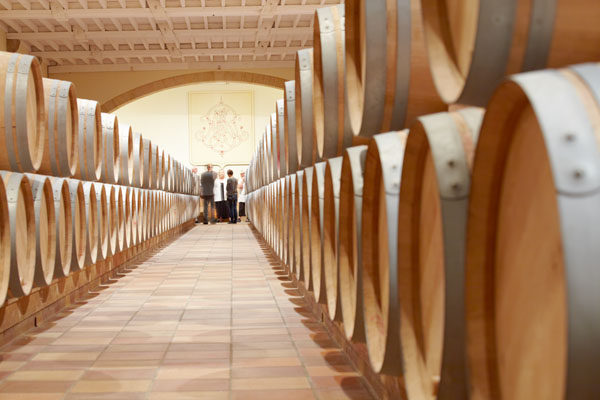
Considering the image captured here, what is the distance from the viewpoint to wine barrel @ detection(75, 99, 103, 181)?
4.80 metres

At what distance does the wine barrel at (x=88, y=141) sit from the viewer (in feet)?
15.8

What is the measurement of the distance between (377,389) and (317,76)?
1449mm

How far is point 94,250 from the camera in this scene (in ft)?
15.7

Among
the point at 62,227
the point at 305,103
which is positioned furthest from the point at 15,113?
the point at 305,103

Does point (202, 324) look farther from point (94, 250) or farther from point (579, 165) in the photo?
point (579, 165)

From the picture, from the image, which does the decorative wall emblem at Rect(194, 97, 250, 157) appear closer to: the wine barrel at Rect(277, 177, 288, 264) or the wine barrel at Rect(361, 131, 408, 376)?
the wine barrel at Rect(277, 177, 288, 264)

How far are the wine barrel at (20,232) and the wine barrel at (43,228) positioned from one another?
0.04 metres

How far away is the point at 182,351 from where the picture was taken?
2.97 m

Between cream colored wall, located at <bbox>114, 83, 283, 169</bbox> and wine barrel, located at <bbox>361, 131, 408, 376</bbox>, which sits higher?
cream colored wall, located at <bbox>114, 83, 283, 169</bbox>

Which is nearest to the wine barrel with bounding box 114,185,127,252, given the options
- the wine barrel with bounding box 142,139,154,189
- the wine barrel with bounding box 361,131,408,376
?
the wine barrel with bounding box 142,139,154,189

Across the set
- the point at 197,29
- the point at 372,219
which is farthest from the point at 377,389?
the point at 197,29

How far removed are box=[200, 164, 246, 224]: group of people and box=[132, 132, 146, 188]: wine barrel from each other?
29.2 ft

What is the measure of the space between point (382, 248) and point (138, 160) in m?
5.78

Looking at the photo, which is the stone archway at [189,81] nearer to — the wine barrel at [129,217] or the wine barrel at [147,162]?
the wine barrel at [147,162]
